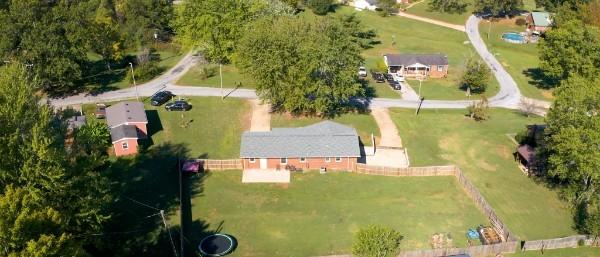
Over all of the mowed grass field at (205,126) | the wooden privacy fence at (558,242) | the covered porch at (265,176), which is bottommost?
the wooden privacy fence at (558,242)

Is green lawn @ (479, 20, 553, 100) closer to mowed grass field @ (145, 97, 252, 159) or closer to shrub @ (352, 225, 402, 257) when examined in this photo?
mowed grass field @ (145, 97, 252, 159)

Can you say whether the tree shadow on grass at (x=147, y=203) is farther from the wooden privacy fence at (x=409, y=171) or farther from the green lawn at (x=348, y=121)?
the wooden privacy fence at (x=409, y=171)

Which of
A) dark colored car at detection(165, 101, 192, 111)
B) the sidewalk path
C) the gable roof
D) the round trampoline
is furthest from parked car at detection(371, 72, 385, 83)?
the gable roof

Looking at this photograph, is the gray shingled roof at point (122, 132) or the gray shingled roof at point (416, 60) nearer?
the gray shingled roof at point (122, 132)

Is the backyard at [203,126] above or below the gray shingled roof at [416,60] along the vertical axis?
below

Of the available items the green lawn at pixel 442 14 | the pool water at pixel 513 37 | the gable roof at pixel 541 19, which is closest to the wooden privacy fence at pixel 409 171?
the pool water at pixel 513 37

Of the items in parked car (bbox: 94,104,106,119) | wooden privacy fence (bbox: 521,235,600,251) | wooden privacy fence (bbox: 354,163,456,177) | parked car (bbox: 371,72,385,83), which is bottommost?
wooden privacy fence (bbox: 521,235,600,251)
